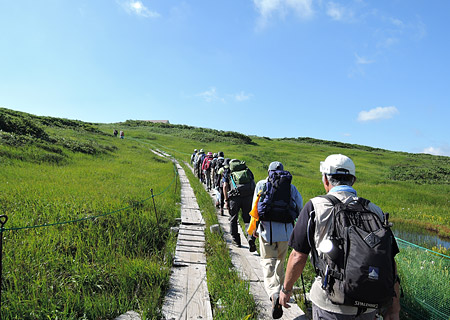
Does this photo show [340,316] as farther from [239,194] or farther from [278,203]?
[239,194]

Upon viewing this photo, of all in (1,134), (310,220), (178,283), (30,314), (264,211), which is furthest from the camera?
(1,134)

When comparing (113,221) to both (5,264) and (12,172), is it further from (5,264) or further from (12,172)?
(12,172)

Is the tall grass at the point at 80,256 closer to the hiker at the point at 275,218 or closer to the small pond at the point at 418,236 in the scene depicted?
the hiker at the point at 275,218

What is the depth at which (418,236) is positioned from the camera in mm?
12055

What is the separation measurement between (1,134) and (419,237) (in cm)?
2288

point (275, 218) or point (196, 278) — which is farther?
point (196, 278)

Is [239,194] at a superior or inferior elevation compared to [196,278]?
superior

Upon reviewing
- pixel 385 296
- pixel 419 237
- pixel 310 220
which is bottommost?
pixel 419 237

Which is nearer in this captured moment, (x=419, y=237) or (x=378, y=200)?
(x=419, y=237)

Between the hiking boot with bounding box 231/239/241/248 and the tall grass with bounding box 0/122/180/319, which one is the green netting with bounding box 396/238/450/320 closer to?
the hiking boot with bounding box 231/239/241/248

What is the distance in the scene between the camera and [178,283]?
190 inches

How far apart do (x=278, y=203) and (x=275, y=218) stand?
0.26m

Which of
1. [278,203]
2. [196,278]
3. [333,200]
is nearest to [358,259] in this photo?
[333,200]

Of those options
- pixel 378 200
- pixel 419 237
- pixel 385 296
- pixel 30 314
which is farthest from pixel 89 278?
pixel 378 200
